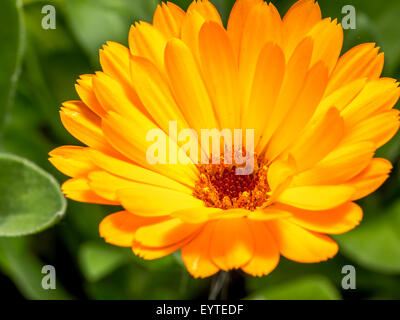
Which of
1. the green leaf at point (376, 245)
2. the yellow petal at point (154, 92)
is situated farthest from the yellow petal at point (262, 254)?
the green leaf at point (376, 245)

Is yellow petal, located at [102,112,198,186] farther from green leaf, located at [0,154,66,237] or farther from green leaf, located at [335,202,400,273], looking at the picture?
green leaf, located at [335,202,400,273]

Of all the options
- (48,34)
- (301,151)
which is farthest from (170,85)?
(48,34)

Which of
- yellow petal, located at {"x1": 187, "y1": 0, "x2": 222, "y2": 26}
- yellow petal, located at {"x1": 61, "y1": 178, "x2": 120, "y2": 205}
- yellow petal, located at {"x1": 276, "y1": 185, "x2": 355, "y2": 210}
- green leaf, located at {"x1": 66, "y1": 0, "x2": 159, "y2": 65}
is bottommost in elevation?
yellow petal, located at {"x1": 276, "y1": 185, "x2": 355, "y2": 210}

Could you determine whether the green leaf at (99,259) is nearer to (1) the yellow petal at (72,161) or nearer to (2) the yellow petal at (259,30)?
(1) the yellow petal at (72,161)

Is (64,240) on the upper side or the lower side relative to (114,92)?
lower

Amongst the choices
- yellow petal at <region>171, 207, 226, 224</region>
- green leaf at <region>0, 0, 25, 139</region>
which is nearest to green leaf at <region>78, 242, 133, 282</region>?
green leaf at <region>0, 0, 25, 139</region>

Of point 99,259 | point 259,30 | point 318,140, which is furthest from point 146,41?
point 99,259

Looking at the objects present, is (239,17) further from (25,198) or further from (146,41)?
(25,198)
